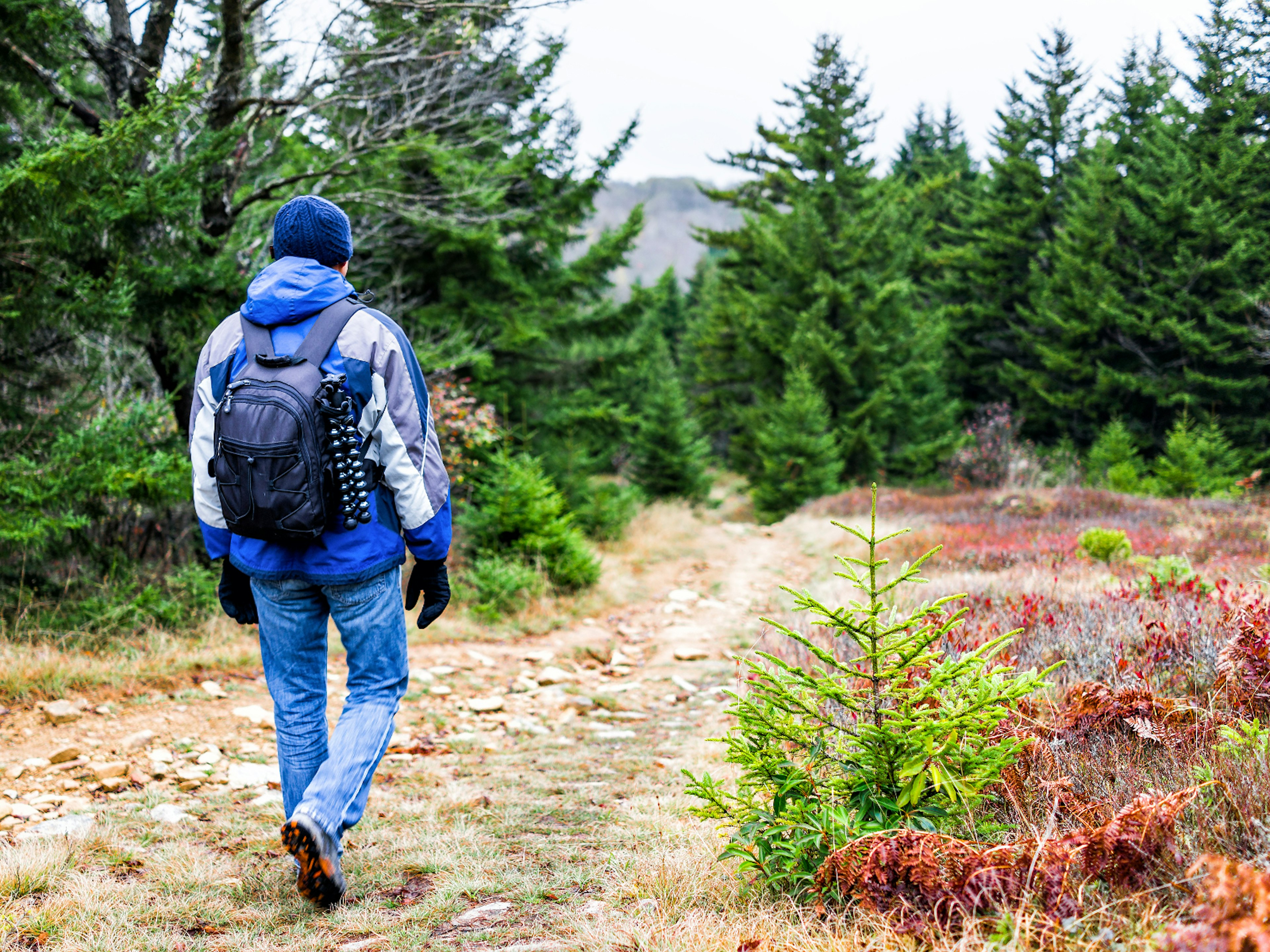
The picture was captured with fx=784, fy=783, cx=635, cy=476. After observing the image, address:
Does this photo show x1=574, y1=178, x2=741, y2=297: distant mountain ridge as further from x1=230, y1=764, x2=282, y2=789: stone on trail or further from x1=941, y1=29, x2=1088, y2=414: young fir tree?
x1=230, y1=764, x2=282, y2=789: stone on trail

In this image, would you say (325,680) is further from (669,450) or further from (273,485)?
(669,450)

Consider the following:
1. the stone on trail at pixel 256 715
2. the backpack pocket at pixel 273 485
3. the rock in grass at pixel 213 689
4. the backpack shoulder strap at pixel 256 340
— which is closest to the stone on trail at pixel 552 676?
the stone on trail at pixel 256 715

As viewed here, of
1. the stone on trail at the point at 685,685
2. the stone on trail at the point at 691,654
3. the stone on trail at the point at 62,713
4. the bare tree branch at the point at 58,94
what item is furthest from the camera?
the stone on trail at the point at 691,654

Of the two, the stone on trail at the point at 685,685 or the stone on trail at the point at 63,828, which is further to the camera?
the stone on trail at the point at 685,685

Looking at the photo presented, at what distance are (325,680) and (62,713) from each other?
2.58 metres

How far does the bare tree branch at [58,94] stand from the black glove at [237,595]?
3766mm

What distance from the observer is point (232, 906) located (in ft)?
8.23

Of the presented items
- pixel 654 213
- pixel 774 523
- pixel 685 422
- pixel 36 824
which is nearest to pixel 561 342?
pixel 685 422

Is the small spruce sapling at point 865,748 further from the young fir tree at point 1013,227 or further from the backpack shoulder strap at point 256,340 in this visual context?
the young fir tree at point 1013,227

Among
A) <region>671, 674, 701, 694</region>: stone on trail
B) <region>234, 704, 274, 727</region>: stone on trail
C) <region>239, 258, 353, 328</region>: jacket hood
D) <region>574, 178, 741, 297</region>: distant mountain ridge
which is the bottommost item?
<region>671, 674, 701, 694</region>: stone on trail

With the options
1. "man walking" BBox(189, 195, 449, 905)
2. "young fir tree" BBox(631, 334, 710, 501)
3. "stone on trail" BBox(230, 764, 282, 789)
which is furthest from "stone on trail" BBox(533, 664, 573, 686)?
"young fir tree" BBox(631, 334, 710, 501)

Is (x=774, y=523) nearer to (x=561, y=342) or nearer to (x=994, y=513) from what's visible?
(x=994, y=513)

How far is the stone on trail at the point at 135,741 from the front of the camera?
3.99 meters

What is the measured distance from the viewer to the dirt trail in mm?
2414
